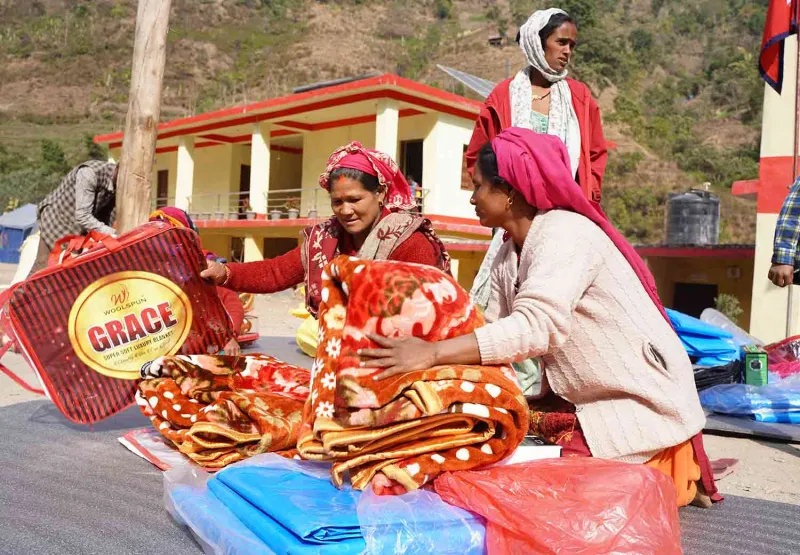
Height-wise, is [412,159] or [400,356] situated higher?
[412,159]

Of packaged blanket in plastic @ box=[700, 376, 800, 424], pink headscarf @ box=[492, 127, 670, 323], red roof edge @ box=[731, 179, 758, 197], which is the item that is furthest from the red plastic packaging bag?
red roof edge @ box=[731, 179, 758, 197]

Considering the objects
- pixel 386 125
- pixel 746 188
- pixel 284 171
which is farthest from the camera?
pixel 284 171

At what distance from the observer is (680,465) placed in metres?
2.03

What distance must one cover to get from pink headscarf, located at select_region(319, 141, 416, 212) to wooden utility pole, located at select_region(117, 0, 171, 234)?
200cm

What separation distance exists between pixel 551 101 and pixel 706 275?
9.28 metres

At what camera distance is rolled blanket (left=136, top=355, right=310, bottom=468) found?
231cm

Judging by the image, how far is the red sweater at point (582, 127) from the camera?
332cm

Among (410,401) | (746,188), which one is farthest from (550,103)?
(746,188)

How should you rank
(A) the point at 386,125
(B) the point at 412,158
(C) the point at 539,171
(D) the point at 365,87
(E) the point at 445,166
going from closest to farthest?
(C) the point at 539,171 < (D) the point at 365,87 < (A) the point at 386,125 < (E) the point at 445,166 < (B) the point at 412,158

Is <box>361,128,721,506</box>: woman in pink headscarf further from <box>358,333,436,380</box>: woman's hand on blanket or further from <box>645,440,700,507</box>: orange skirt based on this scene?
<box>358,333,436,380</box>: woman's hand on blanket

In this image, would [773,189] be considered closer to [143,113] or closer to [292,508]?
[143,113]

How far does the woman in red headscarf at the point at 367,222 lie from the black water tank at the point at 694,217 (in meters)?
11.2

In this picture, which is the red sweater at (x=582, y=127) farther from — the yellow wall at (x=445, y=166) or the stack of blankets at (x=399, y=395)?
the yellow wall at (x=445, y=166)

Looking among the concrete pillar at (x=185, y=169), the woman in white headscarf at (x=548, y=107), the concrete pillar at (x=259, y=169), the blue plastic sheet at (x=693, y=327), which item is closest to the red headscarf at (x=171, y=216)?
the woman in white headscarf at (x=548, y=107)
